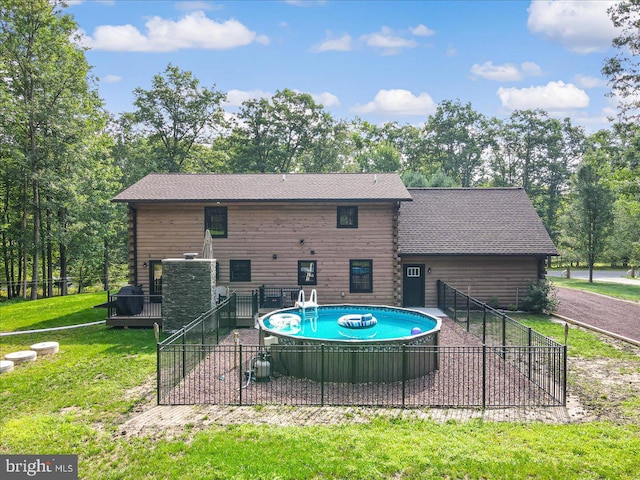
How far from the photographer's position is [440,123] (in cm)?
4959

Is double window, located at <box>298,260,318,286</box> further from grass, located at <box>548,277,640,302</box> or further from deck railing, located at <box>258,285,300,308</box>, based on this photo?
grass, located at <box>548,277,640,302</box>

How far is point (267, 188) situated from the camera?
19891mm

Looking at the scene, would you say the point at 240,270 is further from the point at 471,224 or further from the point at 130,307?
the point at 471,224

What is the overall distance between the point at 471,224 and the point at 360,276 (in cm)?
671

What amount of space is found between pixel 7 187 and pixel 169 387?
86.3 feet

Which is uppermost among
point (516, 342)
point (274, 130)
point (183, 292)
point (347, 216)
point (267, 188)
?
point (274, 130)

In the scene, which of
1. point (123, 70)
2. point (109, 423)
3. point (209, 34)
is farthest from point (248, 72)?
point (109, 423)

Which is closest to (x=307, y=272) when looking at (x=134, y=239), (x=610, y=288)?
(x=134, y=239)

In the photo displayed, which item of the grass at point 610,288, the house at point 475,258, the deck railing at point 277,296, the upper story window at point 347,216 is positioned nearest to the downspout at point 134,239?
the deck railing at point 277,296

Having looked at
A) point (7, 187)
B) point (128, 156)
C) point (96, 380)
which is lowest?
point (96, 380)

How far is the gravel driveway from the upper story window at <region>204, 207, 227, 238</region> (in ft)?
50.8

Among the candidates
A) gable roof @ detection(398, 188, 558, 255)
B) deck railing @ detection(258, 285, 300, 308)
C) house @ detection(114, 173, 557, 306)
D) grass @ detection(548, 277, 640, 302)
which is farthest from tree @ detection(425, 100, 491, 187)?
deck railing @ detection(258, 285, 300, 308)

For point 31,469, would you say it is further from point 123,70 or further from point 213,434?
point 123,70

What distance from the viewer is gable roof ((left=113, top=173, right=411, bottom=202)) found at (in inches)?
718
